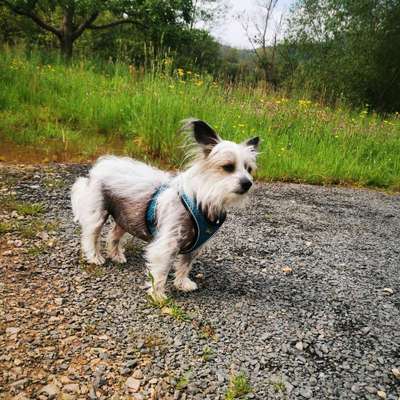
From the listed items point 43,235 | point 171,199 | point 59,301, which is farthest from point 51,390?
point 43,235

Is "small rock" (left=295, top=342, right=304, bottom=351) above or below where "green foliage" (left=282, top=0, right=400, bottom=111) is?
below

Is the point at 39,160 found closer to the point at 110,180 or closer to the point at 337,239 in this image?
the point at 110,180

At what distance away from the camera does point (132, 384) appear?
285 cm

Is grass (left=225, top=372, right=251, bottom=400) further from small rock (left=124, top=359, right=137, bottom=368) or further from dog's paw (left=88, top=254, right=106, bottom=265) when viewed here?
dog's paw (left=88, top=254, right=106, bottom=265)

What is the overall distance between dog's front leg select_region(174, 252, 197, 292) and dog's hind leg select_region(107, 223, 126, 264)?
28.5 inches

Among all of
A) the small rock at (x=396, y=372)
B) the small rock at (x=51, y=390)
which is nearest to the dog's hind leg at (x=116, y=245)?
the small rock at (x=51, y=390)

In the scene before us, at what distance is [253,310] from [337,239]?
108 inches

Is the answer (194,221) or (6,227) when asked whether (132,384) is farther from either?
(6,227)

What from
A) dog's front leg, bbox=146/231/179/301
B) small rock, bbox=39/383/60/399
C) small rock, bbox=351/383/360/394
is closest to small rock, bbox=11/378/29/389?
small rock, bbox=39/383/60/399

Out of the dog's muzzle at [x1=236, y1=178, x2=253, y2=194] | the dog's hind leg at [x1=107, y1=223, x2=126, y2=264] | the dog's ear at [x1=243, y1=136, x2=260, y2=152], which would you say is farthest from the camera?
the dog's hind leg at [x1=107, y1=223, x2=126, y2=264]

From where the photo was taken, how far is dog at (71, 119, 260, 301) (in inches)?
146

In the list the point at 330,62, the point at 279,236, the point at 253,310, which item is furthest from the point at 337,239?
the point at 330,62

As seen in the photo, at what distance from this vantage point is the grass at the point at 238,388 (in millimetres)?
2844

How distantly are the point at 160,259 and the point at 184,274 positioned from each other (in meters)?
0.43
